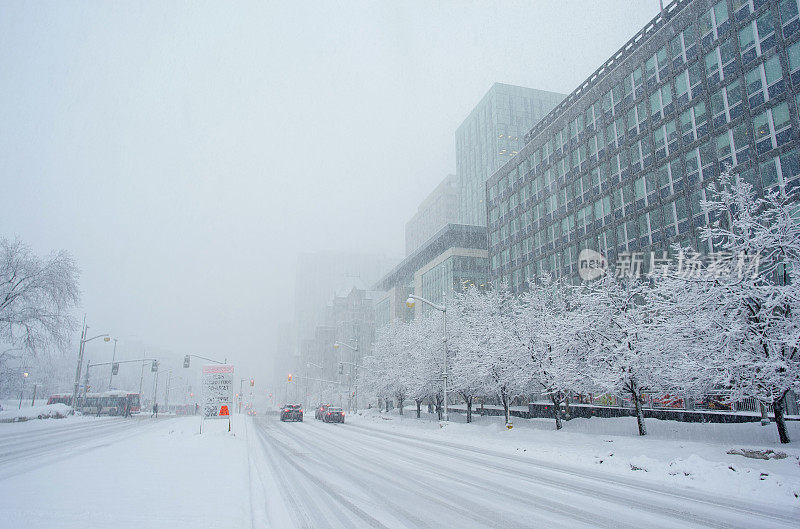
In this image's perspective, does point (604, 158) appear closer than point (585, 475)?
No

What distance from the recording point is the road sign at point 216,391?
23344 mm

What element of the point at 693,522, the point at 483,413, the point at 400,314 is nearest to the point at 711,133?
the point at 483,413

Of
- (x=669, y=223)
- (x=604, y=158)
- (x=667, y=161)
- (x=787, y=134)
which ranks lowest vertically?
(x=669, y=223)

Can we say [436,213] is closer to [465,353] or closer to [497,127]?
[497,127]

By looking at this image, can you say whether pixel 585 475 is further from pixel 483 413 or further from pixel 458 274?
pixel 458 274

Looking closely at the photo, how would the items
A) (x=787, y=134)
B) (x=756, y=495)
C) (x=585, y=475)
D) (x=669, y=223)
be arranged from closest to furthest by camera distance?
1. (x=756, y=495)
2. (x=585, y=475)
3. (x=787, y=134)
4. (x=669, y=223)

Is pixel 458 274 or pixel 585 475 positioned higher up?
pixel 458 274

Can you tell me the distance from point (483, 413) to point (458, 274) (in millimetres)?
34902

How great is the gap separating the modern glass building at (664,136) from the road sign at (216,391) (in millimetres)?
27547

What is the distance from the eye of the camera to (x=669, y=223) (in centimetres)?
3750

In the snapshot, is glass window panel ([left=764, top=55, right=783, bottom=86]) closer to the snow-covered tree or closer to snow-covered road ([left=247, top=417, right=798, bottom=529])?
snow-covered road ([left=247, top=417, right=798, bottom=529])

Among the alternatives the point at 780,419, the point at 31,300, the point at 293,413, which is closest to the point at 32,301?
the point at 31,300

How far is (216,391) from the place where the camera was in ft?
77.1

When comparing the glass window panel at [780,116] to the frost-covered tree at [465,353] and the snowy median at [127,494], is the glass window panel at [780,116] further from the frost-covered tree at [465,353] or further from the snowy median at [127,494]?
the snowy median at [127,494]
